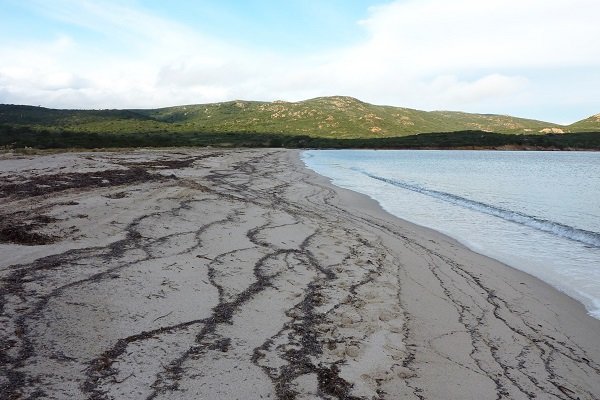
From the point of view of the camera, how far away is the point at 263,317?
4.71 metres

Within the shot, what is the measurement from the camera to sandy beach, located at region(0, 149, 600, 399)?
3.50m

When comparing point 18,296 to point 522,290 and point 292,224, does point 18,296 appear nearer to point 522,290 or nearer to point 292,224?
point 292,224

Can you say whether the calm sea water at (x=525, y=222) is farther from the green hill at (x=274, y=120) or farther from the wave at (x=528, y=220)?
the green hill at (x=274, y=120)

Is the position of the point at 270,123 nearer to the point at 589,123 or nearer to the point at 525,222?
the point at 589,123

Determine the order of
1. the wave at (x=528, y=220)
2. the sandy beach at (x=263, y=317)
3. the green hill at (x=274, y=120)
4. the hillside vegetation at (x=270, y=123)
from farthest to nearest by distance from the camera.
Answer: the green hill at (x=274, y=120)
the hillside vegetation at (x=270, y=123)
the wave at (x=528, y=220)
the sandy beach at (x=263, y=317)

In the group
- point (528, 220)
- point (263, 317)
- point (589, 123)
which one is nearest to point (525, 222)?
point (528, 220)

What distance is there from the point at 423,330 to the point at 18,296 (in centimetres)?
432

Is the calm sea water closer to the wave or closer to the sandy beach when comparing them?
the wave

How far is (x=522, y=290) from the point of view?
266 inches

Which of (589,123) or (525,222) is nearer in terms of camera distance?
(525,222)

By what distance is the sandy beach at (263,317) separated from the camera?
3.50 meters

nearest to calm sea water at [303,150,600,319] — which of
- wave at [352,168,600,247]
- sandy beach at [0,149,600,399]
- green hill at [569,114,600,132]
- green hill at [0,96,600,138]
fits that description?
wave at [352,168,600,247]

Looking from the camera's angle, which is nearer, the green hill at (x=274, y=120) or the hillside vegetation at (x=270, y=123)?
the hillside vegetation at (x=270, y=123)

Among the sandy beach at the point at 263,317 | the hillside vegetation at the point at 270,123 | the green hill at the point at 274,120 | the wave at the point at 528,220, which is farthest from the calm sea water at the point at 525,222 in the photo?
the green hill at the point at 274,120
